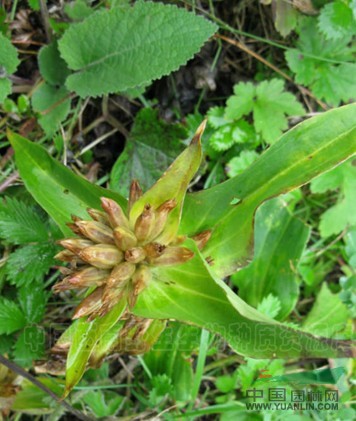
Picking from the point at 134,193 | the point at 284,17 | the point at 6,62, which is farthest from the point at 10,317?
the point at 284,17

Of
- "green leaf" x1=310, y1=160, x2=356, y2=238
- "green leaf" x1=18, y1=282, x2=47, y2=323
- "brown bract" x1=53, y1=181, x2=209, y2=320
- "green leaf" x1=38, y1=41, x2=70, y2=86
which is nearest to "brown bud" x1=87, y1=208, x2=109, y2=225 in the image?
"brown bract" x1=53, y1=181, x2=209, y2=320

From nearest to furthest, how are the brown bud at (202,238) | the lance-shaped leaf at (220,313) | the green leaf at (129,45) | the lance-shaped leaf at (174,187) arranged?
1. the lance-shaped leaf at (220,313)
2. the lance-shaped leaf at (174,187)
3. the brown bud at (202,238)
4. the green leaf at (129,45)

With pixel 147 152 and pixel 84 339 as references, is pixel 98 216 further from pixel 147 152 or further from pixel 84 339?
pixel 147 152

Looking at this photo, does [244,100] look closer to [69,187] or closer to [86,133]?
[86,133]

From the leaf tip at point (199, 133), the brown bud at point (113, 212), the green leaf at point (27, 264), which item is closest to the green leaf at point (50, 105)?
the green leaf at point (27, 264)

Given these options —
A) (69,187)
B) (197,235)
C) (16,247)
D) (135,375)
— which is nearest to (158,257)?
(197,235)

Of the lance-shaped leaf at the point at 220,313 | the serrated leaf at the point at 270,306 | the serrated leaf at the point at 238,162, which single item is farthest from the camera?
the serrated leaf at the point at 238,162

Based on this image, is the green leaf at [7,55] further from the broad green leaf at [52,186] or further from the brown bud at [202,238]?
the brown bud at [202,238]
